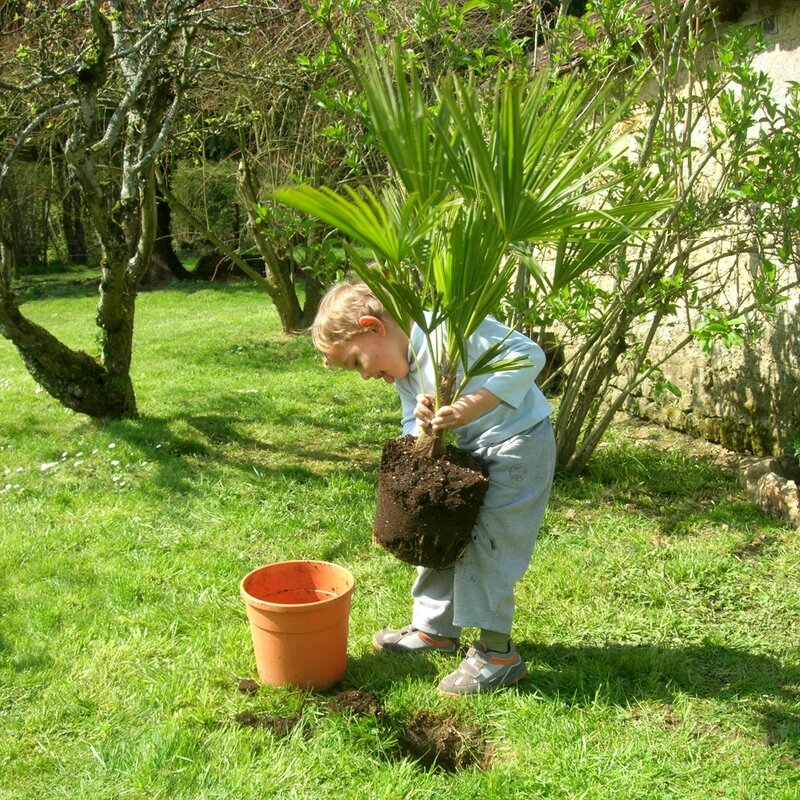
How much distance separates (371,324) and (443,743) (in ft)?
4.46

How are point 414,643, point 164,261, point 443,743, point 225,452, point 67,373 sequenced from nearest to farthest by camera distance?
point 443,743 < point 414,643 < point 225,452 < point 67,373 < point 164,261

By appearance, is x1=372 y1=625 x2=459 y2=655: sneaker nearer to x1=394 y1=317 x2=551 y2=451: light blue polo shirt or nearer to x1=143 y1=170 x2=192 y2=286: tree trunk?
x1=394 y1=317 x2=551 y2=451: light blue polo shirt

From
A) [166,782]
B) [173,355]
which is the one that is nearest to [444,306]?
[166,782]

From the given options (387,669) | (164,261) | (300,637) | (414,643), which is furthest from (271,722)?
(164,261)

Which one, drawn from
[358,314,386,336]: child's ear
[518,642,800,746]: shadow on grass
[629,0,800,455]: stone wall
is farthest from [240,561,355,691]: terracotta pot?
[629,0,800,455]: stone wall

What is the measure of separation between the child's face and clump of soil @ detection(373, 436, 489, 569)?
0.29 meters

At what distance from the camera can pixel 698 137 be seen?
5402 mm

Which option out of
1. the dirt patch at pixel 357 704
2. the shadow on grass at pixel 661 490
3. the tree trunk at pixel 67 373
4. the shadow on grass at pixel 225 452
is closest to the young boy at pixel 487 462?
the dirt patch at pixel 357 704

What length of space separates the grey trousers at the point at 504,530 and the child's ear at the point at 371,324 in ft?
1.73

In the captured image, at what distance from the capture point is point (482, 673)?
111 inches

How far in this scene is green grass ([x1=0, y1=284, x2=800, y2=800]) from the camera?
8.14 feet

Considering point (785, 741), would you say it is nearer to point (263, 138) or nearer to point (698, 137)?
point (698, 137)

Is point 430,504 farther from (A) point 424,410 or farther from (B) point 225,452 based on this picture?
(B) point 225,452

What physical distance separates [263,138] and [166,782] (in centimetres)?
816
